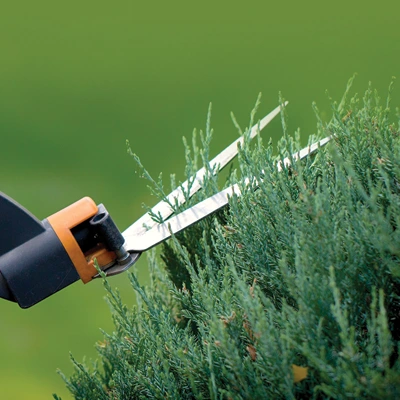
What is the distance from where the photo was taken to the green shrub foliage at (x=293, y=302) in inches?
38.4

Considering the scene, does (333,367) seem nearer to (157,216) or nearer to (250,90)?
(157,216)

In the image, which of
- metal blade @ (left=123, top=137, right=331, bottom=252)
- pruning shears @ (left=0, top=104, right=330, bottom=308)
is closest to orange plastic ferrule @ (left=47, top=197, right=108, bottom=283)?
pruning shears @ (left=0, top=104, right=330, bottom=308)

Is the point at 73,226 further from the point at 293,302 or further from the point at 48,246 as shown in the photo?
the point at 293,302

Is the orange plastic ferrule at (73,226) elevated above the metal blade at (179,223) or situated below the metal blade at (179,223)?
above

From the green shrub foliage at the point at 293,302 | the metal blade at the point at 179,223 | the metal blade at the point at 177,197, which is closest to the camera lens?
the green shrub foliage at the point at 293,302

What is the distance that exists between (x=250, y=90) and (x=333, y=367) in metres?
3.10

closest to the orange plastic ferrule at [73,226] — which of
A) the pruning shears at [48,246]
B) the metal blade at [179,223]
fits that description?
the pruning shears at [48,246]

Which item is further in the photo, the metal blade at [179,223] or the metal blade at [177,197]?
the metal blade at [177,197]

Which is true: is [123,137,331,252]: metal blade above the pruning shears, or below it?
below

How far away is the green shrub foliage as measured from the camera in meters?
0.98

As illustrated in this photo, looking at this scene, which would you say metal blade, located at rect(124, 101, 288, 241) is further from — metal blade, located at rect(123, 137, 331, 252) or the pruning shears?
the pruning shears

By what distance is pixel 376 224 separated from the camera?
102cm

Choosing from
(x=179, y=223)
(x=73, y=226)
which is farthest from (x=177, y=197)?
(x=73, y=226)

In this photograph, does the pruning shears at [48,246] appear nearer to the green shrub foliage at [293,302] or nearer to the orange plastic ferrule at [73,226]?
the orange plastic ferrule at [73,226]
